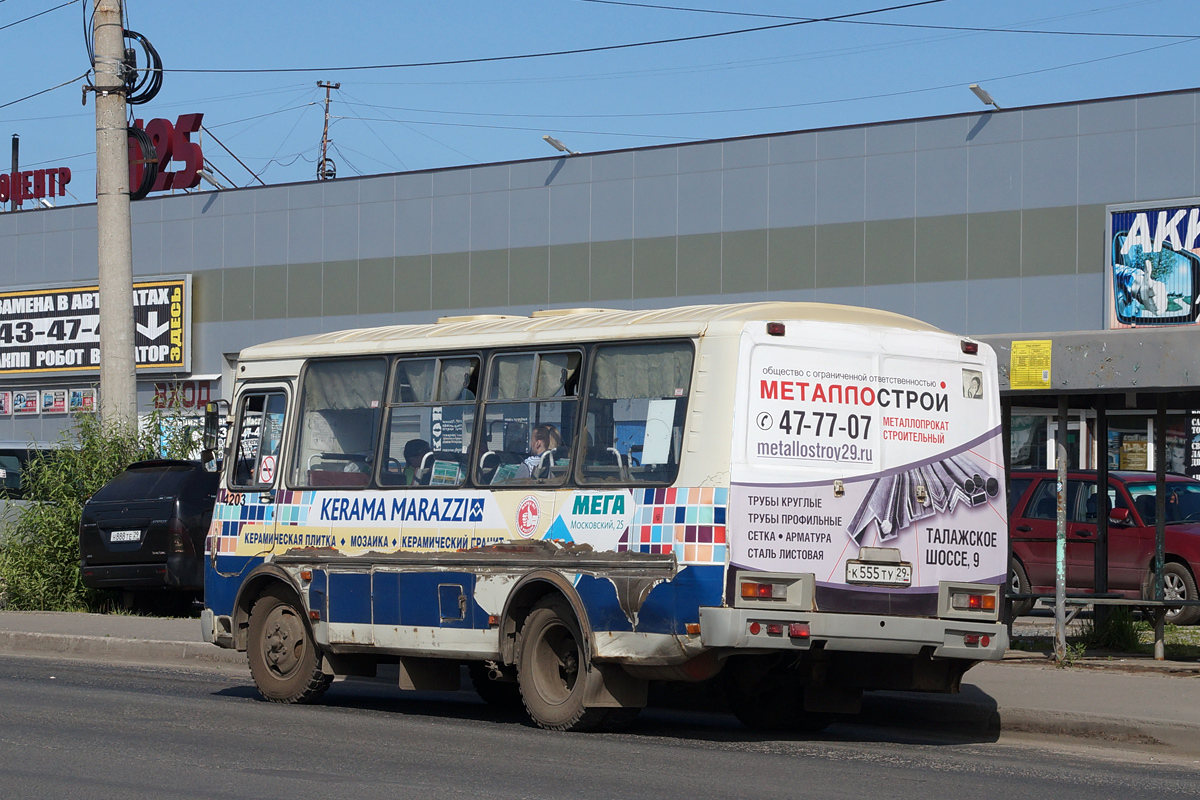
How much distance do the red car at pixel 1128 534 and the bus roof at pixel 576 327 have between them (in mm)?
8417

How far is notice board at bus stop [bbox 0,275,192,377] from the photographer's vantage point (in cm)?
4594

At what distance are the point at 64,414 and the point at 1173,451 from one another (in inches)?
1369

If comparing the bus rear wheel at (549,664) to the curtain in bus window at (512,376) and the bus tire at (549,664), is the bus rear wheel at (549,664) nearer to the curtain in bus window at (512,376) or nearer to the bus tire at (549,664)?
the bus tire at (549,664)

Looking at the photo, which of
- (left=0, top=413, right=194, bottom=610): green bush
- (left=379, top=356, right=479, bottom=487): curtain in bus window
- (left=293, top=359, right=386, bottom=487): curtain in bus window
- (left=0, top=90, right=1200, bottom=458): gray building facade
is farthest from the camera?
(left=0, top=90, right=1200, bottom=458): gray building facade

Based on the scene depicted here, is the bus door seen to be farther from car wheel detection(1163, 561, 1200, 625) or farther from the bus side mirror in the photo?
car wheel detection(1163, 561, 1200, 625)

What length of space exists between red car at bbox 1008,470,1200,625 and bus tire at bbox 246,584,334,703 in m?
8.96

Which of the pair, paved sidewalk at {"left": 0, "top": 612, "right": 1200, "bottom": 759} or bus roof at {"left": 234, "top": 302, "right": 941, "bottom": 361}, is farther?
paved sidewalk at {"left": 0, "top": 612, "right": 1200, "bottom": 759}

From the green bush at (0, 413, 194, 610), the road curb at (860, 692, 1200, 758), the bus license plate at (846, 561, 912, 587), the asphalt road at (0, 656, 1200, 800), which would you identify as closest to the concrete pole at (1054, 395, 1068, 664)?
the road curb at (860, 692, 1200, 758)

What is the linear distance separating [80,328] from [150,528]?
3139cm

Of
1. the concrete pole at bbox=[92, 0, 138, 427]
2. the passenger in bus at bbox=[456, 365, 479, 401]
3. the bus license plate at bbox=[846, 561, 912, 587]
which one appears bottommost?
the bus license plate at bbox=[846, 561, 912, 587]

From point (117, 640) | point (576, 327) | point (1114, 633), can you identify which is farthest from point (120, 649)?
point (1114, 633)

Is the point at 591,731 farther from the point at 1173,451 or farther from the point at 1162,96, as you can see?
the point at 1162,96

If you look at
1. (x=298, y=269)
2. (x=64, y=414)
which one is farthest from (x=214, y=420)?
(x=64, y=414)

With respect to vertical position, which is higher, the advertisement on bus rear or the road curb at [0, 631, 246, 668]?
the advertisement on bus rear
